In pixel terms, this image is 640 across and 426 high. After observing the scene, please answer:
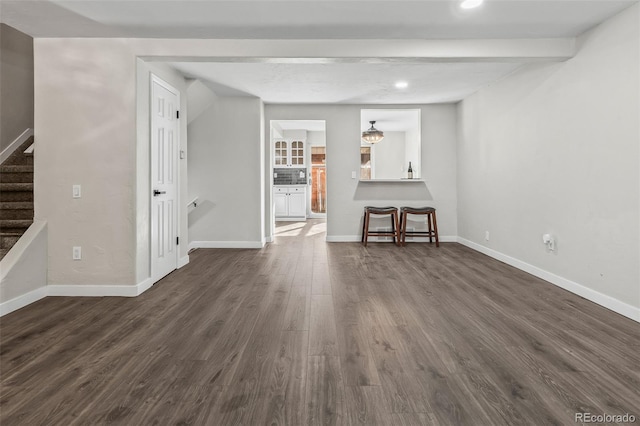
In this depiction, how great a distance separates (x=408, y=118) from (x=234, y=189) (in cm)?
446

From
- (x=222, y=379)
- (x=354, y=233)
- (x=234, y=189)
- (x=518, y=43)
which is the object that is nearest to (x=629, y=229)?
(x=518, y=43)

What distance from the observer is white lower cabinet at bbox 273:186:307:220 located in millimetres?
9961

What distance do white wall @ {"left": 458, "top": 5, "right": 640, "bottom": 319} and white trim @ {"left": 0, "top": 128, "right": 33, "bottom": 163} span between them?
614cm

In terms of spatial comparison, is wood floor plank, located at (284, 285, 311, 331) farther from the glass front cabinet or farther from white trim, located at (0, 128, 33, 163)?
the glass front cabinet

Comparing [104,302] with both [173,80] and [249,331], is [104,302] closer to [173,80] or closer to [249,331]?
[249,331]

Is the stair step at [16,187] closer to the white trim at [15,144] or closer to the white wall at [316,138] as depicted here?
the white trim at [15,144]

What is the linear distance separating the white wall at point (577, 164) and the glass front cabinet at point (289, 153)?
589 centimetres

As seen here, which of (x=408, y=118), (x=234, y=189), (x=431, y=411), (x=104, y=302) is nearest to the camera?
(x=431, y=411)

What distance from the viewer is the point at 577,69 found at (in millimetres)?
3143

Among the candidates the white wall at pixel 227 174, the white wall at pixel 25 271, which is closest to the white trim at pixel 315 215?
the white wall at pixel 227 174

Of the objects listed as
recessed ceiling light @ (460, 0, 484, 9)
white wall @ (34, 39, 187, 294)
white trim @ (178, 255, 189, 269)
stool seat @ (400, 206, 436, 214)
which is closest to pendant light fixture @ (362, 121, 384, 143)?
stool seat @ (400, 206, 436, 214)

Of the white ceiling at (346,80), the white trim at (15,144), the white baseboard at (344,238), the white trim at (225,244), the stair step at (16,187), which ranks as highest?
the white ceiling at (346,80)

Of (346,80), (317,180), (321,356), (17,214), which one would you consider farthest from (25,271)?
(317,180)

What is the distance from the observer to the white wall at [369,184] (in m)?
6.06
